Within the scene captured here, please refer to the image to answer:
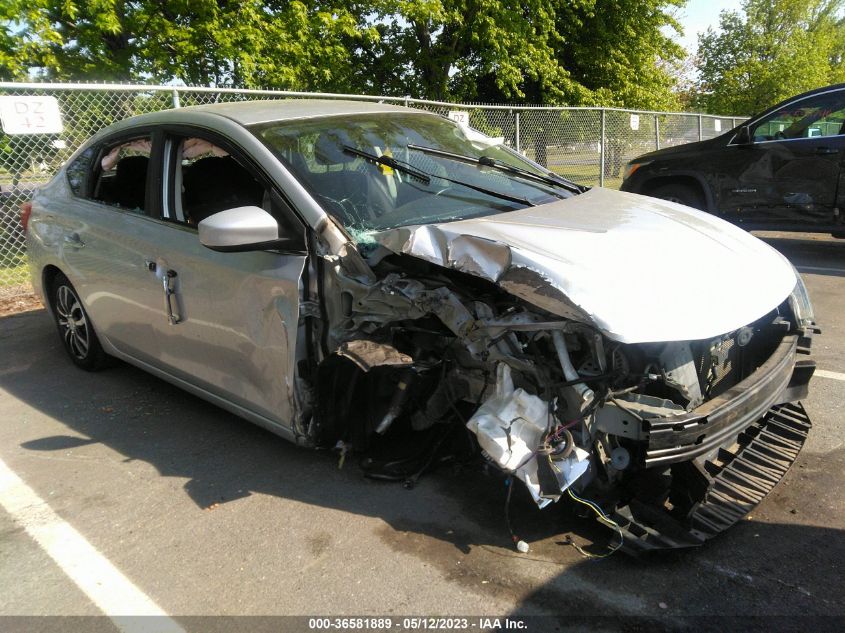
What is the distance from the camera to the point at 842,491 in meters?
3.04

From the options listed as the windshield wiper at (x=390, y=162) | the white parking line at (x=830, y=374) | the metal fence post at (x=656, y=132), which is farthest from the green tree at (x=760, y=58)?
the windshield wiper at (x=390, y=162)

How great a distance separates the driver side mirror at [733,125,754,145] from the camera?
7.96 meters

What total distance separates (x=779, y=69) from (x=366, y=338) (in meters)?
32.4

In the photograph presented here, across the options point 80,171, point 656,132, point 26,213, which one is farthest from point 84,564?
point 656,132

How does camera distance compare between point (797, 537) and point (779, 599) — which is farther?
point (797, 537)

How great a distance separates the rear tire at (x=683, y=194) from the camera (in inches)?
335

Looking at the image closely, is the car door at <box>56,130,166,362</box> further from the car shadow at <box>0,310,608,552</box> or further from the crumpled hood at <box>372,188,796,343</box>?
the crumpled hood at <box>372,188,796,343</box>

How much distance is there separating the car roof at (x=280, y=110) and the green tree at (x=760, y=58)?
3065 centimetres

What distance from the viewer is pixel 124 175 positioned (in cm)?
424

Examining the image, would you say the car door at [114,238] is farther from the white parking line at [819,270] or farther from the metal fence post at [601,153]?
the metal fence post at [601,153]

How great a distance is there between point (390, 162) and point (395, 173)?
0.08 meters

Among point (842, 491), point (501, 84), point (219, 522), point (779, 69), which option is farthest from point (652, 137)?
point (779, 69)

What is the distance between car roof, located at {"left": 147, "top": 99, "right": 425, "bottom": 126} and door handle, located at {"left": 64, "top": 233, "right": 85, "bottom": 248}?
1.08 metres

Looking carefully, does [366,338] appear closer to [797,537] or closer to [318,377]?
[318,377]
